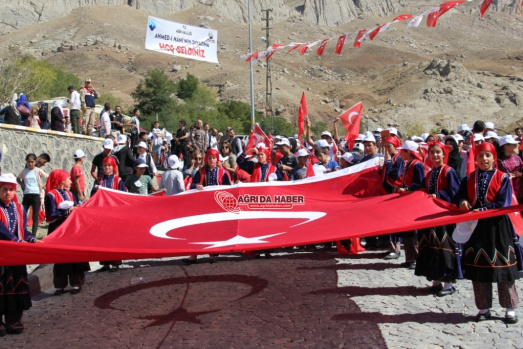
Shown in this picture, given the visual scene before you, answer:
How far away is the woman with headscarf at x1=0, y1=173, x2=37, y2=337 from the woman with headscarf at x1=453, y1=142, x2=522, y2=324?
480 centimetres

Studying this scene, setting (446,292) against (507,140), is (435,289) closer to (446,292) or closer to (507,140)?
(446,292)

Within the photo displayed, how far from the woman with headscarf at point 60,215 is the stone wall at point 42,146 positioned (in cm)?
654

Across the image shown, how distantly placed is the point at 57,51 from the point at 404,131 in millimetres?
83185

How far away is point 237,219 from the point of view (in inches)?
302

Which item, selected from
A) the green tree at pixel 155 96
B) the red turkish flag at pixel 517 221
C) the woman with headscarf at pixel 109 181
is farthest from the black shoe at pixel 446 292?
the green tree at pixel 155 96

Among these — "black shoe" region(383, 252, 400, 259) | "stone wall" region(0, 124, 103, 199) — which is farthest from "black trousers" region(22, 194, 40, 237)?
"black shoe" region(383, 252, 400, 259)

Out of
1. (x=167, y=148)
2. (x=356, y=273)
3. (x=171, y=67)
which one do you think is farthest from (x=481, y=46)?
(x=356, y=273)

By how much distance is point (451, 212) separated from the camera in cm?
663

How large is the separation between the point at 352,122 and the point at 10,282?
968 cm

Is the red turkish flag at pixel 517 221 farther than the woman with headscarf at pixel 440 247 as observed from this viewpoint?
No

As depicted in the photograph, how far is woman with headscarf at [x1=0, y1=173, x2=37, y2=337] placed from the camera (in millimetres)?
6602

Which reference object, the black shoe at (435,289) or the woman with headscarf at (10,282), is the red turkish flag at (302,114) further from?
the woman with headscarf at (10,282)

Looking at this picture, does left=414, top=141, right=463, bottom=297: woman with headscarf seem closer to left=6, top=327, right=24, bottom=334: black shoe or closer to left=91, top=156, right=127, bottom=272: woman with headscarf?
left=6, top=327, right=24, bottom=334: black shoe

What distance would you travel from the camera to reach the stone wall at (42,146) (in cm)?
1487
